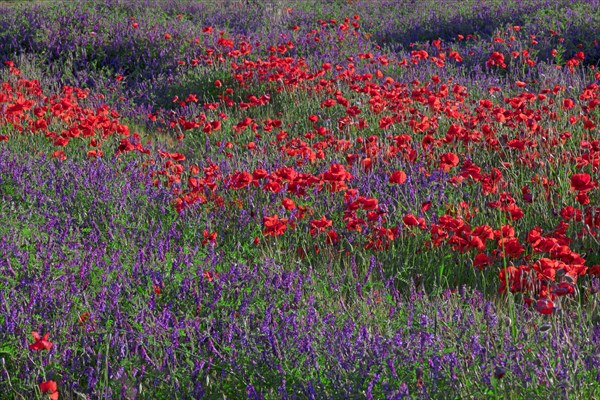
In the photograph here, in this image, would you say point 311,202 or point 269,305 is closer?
point 269,305

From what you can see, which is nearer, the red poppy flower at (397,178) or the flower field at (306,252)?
the flower field at (306,252)

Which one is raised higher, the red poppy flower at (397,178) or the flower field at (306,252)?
the red poppy flower at (397,178)

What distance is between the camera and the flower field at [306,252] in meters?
2.10

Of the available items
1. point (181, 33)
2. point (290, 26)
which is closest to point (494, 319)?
point (181, 33)

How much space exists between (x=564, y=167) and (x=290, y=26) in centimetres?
779

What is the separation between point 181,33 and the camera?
29.3ft

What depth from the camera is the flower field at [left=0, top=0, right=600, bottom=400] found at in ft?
6.89

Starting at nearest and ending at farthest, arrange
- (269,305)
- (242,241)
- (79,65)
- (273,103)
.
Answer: (269,305) < (242,241) < (273,103) < (79,65)

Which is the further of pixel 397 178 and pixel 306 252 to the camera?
pixel 306 252

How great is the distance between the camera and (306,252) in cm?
342

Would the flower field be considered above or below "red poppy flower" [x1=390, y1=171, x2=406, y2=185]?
below

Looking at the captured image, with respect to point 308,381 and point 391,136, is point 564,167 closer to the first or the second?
point 391,136

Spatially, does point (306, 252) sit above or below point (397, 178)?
below

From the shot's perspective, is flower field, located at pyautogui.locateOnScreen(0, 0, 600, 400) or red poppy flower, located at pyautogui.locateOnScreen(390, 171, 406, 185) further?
red poppy flower, located at pyautogui.locateOnScreen(390, 171, 406, 185)
